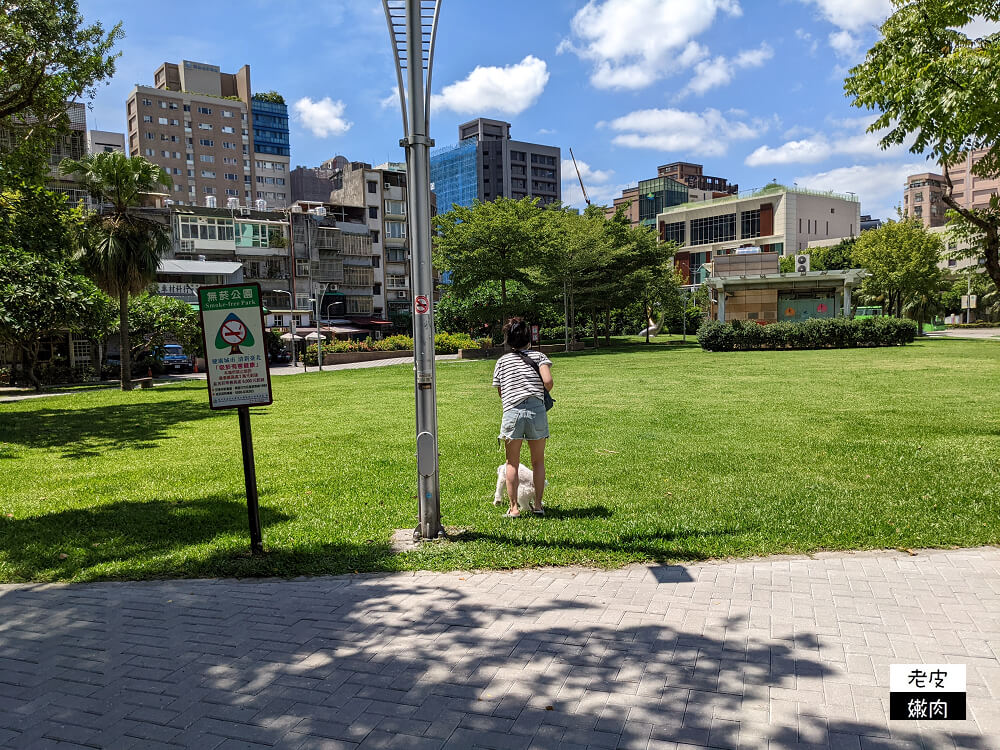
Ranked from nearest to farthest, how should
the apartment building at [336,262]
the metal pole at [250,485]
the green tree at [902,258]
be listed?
the metal pole at [250,485], the green tree at [902,258], the apartment building at [336,262]

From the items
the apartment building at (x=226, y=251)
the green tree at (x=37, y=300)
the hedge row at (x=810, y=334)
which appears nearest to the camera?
the green tree at (x=37, y=300)

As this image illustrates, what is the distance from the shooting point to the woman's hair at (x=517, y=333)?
6.13 metres

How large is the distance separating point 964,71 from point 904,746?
6833mm

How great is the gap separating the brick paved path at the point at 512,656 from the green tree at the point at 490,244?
3627cm

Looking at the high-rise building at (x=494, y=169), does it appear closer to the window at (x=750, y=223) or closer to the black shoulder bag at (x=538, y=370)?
the window at (x=750, y=223)

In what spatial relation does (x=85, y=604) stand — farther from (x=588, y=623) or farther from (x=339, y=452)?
(x=339, y=452)

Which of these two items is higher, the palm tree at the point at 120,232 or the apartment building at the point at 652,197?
the apartment building at the point at 652,197

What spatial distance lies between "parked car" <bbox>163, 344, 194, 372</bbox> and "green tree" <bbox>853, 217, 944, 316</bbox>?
145 feet

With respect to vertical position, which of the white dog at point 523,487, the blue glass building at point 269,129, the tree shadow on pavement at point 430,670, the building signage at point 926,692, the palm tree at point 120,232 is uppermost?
the blue glass building at point 269,129

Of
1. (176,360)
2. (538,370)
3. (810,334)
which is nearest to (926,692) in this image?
(538,370)

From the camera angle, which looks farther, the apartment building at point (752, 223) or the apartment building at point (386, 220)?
the apartment building at point (752, 223)

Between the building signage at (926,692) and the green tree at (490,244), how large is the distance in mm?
37656

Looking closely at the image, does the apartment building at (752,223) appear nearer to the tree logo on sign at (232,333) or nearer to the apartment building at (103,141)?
the apartment building at (103,141)

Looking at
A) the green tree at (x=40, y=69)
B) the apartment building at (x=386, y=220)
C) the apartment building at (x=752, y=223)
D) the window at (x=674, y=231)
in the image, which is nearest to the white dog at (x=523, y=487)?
the green tree at (x=40, y=69)
